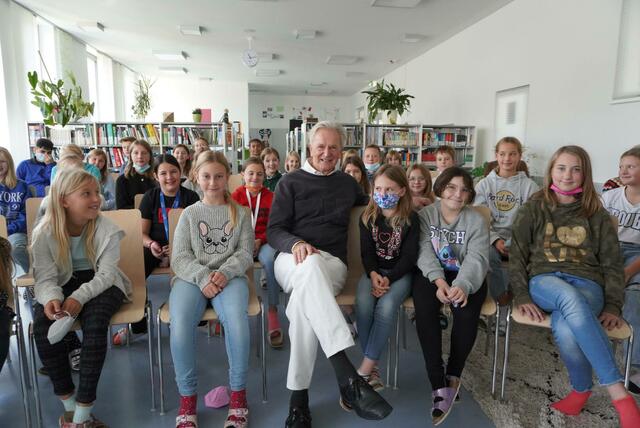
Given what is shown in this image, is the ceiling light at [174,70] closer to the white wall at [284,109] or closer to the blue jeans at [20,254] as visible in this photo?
the white wall at [284,109]

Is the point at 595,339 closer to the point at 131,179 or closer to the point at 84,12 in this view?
the point at 131,179

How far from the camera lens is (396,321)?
6.72 feet

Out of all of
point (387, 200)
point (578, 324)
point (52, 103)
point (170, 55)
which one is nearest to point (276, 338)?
point (387, 200)

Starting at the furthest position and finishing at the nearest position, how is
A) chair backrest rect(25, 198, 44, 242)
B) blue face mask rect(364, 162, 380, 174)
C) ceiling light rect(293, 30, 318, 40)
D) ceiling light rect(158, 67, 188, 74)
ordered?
ceiling light rect(158, 67, 188, 74), ceiling light rect(293, 30, 318, 40), blue face mask rect(364, 162, 380, 174), chair backrest rect(25, 198, 44, 242)

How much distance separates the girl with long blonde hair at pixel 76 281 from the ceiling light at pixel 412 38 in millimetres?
6804

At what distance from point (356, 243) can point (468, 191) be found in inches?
25.1

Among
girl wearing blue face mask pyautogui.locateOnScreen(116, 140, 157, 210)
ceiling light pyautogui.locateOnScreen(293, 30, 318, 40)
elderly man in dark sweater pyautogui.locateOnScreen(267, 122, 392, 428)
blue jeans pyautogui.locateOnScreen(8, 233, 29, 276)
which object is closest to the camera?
elderly man in dark sweater pyautogui.locateOnScreen(267, 122, 392, 428)

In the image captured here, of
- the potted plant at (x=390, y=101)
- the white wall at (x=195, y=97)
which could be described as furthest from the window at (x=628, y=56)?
the white wall at (x=195, y=97)

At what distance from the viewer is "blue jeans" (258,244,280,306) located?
242 centimetres

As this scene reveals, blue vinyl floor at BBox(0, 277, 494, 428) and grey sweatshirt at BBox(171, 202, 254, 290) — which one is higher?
grey sweatshirt at BBox(171, 202, 254, 290)

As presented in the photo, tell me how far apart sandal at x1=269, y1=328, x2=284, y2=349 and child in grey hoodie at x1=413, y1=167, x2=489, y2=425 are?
0.92 metres

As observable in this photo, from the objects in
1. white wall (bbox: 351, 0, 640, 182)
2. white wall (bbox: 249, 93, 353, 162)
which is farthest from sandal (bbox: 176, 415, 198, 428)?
white wall (bbox: 249, 93, 353, 162)

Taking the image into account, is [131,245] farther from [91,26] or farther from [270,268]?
[91,26]

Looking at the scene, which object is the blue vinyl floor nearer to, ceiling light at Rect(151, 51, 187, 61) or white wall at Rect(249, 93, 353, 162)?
ceiling light at Rect(151, 51, 187, 61)
